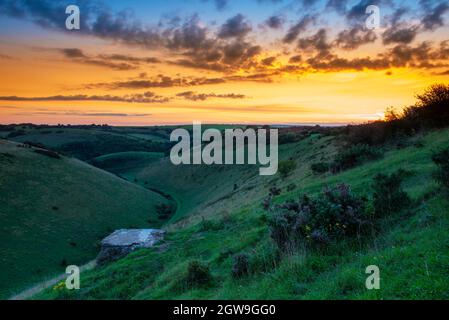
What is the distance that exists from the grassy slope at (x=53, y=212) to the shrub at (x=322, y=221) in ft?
83.9

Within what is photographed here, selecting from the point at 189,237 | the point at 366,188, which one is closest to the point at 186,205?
the point at 189,237

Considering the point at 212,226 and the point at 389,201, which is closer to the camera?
the point at 389,201

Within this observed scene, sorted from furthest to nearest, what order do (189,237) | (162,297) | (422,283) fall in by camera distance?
1. (189,237)
2. (162,297)
3. (422,283)

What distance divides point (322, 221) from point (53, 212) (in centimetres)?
4611

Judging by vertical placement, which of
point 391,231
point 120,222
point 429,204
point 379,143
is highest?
point 379,143

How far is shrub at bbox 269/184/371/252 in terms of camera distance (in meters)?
11.5

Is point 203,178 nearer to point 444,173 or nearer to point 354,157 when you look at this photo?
point 354,157

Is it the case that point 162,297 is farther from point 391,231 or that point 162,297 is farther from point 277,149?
point 277,149

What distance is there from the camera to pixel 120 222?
188 feet

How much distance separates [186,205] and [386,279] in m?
67.9

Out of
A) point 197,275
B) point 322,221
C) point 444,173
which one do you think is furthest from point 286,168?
point 197,275

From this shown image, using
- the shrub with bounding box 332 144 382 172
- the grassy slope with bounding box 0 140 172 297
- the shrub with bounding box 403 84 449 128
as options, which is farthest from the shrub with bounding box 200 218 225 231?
the shrub with bounding box 403 84 449 128

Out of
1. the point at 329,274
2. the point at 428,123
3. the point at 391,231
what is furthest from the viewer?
the point at 428,123

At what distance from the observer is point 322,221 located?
11797 mm
